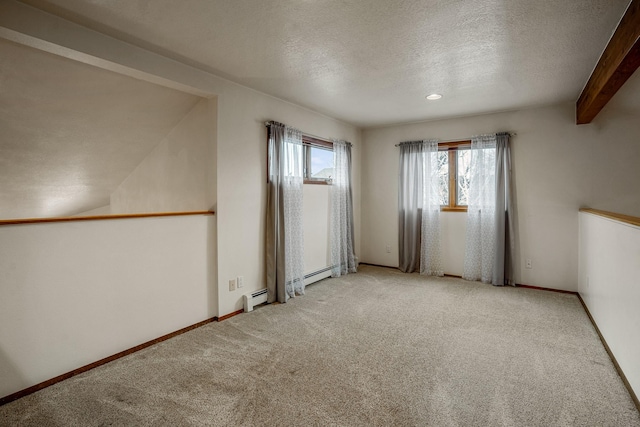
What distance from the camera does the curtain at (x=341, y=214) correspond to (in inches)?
183

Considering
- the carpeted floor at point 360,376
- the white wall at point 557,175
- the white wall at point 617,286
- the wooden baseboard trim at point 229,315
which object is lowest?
the carpeted floor at point 360,376

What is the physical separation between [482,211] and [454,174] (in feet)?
2.31

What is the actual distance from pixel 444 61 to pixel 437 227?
2621 mm

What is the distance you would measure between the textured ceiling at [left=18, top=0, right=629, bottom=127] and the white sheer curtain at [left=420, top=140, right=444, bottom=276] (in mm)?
1305

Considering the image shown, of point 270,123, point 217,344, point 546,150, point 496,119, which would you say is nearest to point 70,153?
point 270,123

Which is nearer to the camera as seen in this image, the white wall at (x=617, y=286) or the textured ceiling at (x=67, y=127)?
the white wall at (x=617, y=286)

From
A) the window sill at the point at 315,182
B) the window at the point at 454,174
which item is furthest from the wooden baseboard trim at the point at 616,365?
the window sill at the point at 315,182

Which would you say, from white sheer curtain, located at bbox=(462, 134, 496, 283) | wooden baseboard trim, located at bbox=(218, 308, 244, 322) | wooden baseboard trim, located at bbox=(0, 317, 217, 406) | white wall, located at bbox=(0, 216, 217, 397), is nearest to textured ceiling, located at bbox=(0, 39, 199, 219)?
white wall, located at bbox=(0, 216, 217, 397)

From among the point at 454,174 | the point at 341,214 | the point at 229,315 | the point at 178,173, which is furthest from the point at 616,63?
the point at 178,173

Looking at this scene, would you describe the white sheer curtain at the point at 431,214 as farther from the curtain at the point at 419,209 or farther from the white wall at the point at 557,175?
the white wall at the point at 557,175

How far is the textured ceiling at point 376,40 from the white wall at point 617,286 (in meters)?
1.38

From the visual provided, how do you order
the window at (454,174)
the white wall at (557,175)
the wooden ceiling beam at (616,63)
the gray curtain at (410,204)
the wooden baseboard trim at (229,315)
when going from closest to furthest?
1. the wooden ceiling beam at (616,63)
2. the wooden baseboard trim at (229,315)
3. the white wall at (557,175)
4. the window at (454,174)
5. the gray curtain at (410,204)

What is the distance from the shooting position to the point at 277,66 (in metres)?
2.78

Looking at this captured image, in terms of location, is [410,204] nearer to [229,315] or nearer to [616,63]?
[616,63]
